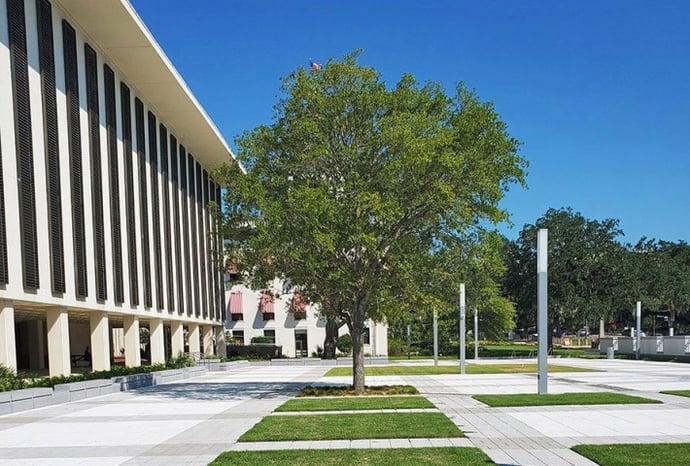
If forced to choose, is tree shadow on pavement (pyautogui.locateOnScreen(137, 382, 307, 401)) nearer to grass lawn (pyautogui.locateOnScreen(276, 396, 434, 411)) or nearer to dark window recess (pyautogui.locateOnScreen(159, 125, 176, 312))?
grass lawn (pyautogui.locateOnScreen(276, 396, 434, 411))

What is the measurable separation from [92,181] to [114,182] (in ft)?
8.73

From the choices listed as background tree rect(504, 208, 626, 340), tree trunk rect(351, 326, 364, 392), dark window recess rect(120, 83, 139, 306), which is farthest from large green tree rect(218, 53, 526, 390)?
background tree rect(504, 208, 626, 340)

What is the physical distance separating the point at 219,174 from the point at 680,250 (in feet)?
262

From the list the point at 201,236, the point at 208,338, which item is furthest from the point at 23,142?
the point at 208,338

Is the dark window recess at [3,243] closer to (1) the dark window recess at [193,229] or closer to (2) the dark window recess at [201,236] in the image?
(1) the dark window recess at [193,229]

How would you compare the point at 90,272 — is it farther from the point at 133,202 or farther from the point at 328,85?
the point at 328,85

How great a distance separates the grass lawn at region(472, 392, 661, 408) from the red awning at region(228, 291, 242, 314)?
143ft

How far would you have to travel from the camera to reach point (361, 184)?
19.7m

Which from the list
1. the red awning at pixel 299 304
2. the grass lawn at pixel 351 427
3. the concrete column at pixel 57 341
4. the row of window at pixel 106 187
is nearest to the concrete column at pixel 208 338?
the row of window at pixel 106 187

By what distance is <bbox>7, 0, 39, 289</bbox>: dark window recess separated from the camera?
21703 mm

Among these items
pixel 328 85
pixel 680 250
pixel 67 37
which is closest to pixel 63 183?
pixel 67 37

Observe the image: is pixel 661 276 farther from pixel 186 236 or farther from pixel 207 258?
pixel 186 236

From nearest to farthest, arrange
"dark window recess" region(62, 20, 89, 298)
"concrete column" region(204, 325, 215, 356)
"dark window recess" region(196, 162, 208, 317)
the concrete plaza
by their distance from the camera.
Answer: the concrete plaza
"dark window recess" region(62, 20, 89, 298)
"dark window recess" region(196, 162, 208, 317)
"concrete column" region(204, 325, 215, 356)

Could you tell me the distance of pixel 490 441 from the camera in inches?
447
